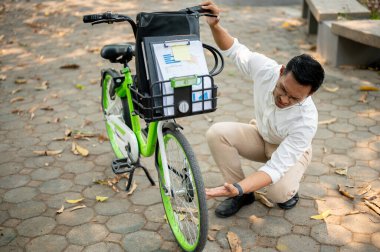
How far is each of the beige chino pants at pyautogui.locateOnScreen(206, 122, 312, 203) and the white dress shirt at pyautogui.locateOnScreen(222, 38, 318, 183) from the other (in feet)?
0.32

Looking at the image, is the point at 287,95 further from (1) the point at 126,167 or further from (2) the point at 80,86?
(2) the point at 80,86

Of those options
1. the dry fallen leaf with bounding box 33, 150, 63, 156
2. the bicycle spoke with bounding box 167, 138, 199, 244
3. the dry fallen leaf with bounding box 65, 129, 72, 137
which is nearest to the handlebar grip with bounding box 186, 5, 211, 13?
the bicycle spoke with bounding box 167, 138, 199, 244

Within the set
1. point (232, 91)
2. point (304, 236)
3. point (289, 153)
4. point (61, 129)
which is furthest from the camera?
point (232, 91)

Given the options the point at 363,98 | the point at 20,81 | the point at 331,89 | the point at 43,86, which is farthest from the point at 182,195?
the point at 20,81

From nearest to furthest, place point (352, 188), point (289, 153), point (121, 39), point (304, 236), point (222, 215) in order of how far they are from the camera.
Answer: point (289, 153), point (304, 236), point (222, 215), point (352, 188), point (121, 39)

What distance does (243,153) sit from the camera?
312cm

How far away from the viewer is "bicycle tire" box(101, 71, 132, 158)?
3.25 m

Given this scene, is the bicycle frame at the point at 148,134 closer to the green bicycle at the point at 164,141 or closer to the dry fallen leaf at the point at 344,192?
the green bicycle at the point at 164,141

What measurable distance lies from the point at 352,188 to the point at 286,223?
738 millimetres

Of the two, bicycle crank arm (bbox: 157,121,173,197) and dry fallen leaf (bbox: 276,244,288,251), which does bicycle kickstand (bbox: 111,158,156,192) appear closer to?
bicycle crank arm (bbox: 157,121,173,197)

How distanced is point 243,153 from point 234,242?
0.68 m

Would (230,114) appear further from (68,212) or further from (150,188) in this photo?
(68,212)

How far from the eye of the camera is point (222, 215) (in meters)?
3.08

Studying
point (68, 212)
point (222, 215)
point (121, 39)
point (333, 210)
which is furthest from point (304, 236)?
point (121, 39)
